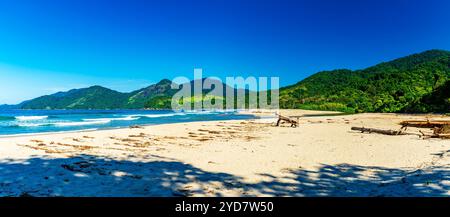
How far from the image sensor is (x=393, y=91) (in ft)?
264

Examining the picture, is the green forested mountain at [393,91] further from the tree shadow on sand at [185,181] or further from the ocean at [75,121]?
the tree shadow on sand at [185,181]

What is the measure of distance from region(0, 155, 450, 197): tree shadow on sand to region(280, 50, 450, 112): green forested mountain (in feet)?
166

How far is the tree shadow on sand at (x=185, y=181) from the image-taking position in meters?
6.20

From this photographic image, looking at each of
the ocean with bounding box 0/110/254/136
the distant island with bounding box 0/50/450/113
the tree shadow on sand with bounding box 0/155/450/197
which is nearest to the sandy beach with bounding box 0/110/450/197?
the tree shadow on sand with bounding box 0/155/450/197

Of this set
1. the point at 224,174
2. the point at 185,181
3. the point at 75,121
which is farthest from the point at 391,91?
the point at 185,181

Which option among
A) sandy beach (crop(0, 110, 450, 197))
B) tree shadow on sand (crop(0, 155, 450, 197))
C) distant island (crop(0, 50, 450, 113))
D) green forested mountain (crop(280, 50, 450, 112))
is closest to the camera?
tree shadow on sand (crop(0, 155, 450, 197))

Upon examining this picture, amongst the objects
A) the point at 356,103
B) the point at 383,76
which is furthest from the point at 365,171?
the point at 383,76

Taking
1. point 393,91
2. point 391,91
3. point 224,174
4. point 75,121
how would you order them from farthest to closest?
point 391,91, point 393,91, point 75,121, point 224,174

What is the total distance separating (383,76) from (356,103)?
24777 mm

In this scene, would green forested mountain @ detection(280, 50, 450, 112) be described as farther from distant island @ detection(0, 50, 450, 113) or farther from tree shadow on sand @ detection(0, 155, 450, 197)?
tree shadow on sand @ detection(0, 155, 450, 197)

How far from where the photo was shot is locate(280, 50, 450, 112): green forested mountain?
5438cm

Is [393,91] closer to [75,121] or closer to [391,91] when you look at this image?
[391,91]

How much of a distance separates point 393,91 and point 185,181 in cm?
8698
